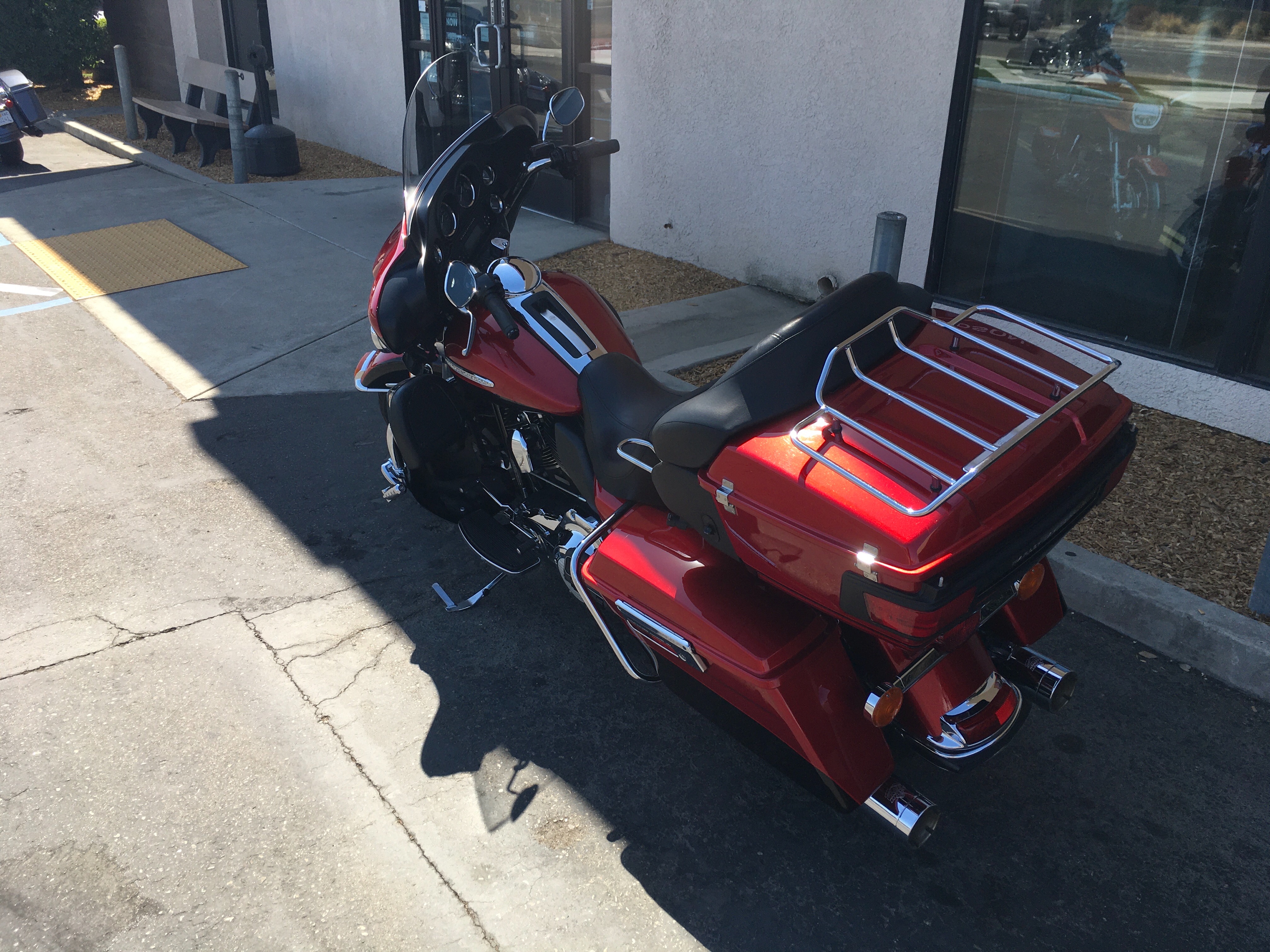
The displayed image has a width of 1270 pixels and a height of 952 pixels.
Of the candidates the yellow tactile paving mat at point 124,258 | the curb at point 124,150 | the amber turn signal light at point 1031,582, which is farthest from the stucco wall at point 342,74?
the amber turn signal light at point 1031,582

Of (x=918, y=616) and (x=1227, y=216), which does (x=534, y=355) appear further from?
(x=1227, y=216)

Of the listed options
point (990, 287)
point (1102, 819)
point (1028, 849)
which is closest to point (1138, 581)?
point (1102, 819)

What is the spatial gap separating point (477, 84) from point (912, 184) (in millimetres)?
4846

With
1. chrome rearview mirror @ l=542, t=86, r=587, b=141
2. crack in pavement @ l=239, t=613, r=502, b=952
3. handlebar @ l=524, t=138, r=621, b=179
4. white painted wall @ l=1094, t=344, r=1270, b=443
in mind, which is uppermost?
chrome rearview mirror @ l=542, t=86, r=587, b=141

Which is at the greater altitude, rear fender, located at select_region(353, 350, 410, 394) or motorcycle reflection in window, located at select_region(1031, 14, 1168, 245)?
motorcycle reflection in window, located at select_region(1031, 14, 1168, 245)

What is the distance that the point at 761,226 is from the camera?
6832 millimetres

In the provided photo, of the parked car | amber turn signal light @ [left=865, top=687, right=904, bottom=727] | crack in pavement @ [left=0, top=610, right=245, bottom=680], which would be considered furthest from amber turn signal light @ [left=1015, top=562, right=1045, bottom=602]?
the parked car

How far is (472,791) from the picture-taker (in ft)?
9.44

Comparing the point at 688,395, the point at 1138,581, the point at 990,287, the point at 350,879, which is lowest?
the point at 350,879

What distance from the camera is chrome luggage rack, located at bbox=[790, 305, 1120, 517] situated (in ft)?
6.88

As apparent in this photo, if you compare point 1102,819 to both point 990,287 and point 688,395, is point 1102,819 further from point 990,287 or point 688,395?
point 990,287

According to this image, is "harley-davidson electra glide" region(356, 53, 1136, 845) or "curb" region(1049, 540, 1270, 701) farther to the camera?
"curb" region(1049, 540, 1270, 701)

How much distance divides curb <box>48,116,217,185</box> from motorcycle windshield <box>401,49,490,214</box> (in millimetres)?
7095

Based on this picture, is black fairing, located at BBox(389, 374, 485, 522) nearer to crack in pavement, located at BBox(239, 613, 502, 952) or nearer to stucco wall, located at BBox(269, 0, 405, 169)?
crack in pavement, located at BBox(239, 613, 502, 952)
